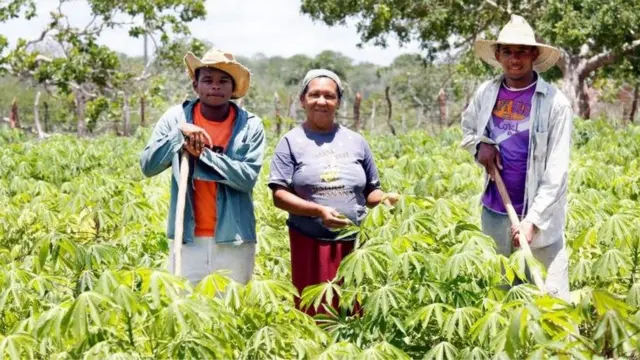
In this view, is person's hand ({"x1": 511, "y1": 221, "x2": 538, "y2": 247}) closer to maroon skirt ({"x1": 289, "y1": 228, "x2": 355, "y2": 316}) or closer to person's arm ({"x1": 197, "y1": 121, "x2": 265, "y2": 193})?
maroon skirt ({"x1": 289, "y1": 228, "x2": 355, "y2": 316})

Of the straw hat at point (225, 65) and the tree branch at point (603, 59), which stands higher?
the tree branch at point (603, 59)

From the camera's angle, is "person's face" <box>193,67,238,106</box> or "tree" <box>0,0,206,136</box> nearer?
"person's face" <box>193,67,238,106</box>

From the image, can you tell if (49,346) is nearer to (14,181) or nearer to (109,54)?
(14,181)

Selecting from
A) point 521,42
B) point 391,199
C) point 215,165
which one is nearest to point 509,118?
point 521,42

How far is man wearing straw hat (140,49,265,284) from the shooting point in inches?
128

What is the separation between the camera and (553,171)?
323 cm

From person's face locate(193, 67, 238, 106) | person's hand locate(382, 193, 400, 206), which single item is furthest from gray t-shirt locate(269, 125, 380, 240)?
person's face locate(193, 67, 238, 106)

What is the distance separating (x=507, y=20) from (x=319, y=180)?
1566 cm

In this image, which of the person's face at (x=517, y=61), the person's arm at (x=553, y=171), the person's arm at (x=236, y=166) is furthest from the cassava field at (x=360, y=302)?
the person's face at (x=517, y=61)

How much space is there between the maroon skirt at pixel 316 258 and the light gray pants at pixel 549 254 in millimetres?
616

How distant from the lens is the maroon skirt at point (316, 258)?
11.6 feet

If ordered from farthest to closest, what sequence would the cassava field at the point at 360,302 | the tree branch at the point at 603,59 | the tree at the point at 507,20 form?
the tree branch at the point at 603,59, the tree at the point at 507,20, the cassava field at the point at 360,302

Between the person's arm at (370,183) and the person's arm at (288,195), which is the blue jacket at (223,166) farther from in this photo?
the person's arm at (370,183)

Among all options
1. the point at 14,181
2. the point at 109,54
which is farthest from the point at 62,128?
the point at 14,181
